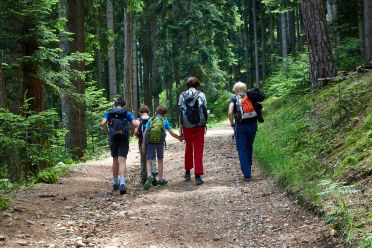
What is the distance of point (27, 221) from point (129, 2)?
40.8 ft

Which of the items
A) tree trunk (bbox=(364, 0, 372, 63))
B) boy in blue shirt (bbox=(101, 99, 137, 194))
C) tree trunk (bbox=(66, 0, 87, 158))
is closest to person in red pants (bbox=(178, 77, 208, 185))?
boy in blue shirt (bbox=(101, 99, 137, 194))

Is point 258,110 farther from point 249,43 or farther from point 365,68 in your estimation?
point 249,43

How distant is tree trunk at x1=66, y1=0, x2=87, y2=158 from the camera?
13242mm

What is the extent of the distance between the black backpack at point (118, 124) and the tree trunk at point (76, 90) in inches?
200

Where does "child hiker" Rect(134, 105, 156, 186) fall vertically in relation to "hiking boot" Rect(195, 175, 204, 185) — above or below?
above

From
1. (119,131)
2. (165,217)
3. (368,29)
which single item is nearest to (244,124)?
(119,131)

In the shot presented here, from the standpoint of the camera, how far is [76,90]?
1364 cm

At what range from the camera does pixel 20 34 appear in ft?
33.4

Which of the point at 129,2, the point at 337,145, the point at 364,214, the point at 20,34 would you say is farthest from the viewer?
the point at 129,2

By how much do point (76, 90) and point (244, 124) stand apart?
279 inches

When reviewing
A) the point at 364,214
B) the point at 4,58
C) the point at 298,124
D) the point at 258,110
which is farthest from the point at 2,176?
the point at 364,214

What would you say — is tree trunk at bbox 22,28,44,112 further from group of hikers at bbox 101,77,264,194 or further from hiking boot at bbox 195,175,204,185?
hiking boot at bbox 195,175,204,185

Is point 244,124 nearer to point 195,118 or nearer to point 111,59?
point 195,118

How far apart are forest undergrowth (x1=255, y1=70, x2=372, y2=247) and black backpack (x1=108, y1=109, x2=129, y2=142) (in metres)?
2.85
